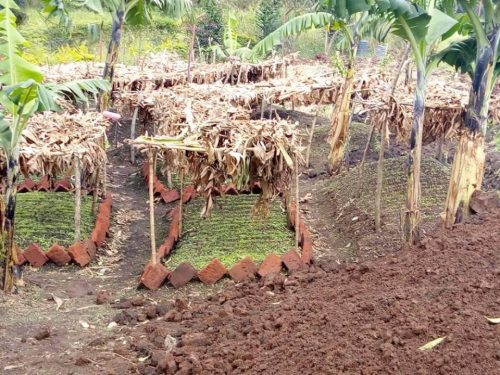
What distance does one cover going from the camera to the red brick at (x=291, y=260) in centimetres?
707

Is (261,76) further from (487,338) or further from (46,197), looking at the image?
(487,338)

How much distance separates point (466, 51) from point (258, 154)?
109 inches

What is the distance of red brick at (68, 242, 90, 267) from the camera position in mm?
7824

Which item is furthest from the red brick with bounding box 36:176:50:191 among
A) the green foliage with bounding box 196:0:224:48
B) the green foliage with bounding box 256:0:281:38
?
the green foliage with bounding box 256:0:281:38

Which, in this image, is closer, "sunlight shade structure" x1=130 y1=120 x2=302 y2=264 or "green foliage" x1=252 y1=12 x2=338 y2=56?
"sunlight shade structure" x1=130 y1=120 x2=302 y2=264

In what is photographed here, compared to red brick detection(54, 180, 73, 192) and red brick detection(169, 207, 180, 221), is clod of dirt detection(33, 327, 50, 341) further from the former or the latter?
red brick detection(54, 180, 73, 192)

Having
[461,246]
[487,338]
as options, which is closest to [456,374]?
[487,338]

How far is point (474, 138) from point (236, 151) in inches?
106

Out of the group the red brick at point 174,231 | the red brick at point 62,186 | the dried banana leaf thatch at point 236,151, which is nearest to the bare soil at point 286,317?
the red brick at point 174,231

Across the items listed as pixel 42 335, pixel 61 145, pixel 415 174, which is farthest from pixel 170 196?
pixel 42 335

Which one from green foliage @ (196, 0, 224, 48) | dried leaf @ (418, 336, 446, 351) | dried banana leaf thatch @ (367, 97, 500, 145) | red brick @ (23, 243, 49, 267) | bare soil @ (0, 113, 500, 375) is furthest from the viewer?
green foliage @ (196, 0, 224, 48)

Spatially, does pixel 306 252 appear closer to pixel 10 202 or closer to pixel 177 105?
pixel 10 202

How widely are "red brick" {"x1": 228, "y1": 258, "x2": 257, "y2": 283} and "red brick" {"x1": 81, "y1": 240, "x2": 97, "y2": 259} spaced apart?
2.22m

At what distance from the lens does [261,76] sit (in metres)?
17.2
